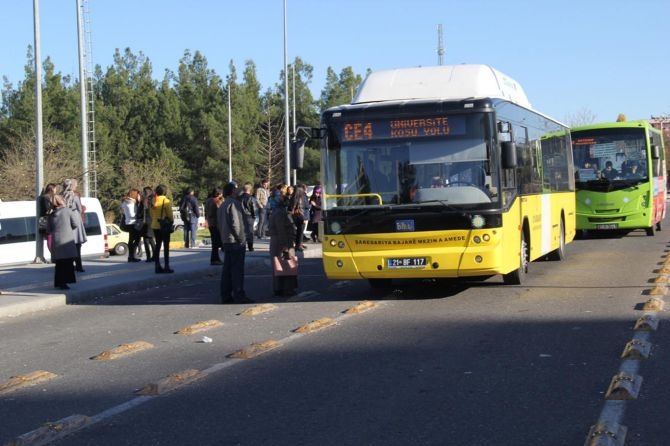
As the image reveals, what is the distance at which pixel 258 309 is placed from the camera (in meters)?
13.5

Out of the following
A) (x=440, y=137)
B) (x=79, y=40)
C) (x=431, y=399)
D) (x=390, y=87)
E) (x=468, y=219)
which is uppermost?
(x=79, y=40)

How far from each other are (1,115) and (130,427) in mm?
73007

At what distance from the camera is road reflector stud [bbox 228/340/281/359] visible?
9680 mm

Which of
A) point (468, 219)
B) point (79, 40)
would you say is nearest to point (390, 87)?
point (468, 219)

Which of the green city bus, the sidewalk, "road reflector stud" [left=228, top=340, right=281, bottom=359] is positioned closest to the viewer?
"road reflector stud" [left=228, top=340, right=281, bottom=359]

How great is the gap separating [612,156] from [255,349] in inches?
786

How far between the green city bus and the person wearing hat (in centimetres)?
1545

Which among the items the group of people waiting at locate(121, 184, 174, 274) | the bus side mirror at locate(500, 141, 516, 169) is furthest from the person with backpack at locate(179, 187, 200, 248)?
the bus side mirror at locate(500, 141, 516, 169)

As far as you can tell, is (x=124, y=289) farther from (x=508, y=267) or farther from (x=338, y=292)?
(x=508, y=267)

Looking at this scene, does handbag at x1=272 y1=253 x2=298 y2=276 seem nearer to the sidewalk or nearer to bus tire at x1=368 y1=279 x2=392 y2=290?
bus tire at x1=368 y1=279 x2=392 y2=290

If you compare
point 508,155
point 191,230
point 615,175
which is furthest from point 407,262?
point 615,175

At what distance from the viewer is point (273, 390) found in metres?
7.94

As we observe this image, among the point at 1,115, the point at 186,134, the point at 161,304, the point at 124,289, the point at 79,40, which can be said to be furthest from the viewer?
the point at 186,134

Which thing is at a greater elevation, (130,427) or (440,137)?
(440,137)
